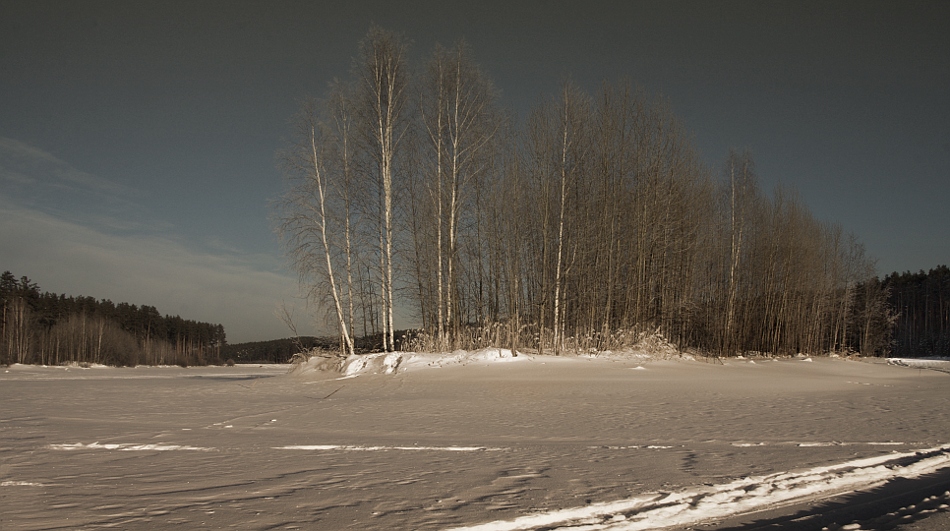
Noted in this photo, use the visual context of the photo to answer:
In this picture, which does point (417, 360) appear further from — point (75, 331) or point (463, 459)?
point (75, 331)

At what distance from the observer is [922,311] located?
74.0m

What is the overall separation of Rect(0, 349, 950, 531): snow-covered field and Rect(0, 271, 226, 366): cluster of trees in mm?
53820

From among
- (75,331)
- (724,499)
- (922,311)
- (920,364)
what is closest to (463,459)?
(724,499)

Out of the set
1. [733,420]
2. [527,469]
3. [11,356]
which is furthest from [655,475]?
[11,356]

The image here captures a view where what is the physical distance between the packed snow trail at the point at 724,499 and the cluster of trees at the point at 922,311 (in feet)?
233

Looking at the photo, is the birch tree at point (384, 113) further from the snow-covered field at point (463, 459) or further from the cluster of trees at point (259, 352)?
the cluster of trees at point (259, 352)

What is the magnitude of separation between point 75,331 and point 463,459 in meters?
68.9

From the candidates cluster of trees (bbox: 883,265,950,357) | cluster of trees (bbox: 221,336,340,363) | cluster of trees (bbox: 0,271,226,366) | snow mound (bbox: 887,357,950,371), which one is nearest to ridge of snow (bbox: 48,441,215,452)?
snow mound (bbox: 887,357,950,371)

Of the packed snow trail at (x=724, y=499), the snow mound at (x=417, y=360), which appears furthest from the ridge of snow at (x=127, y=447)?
the snow mound at (x=417, y=360)

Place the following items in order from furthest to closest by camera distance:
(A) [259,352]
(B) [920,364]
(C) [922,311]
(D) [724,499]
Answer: (A) [259,352]
(C) [922,311]
(B) [920,364]
(D) [724,499]

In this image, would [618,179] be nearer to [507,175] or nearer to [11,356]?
[507,175]

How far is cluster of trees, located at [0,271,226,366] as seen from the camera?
5325cm

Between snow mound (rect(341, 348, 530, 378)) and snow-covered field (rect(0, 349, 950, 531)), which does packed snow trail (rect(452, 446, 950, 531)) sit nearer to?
snow-covered field (rect(0, 349, 950, 531))

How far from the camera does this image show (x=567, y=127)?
1889cm
